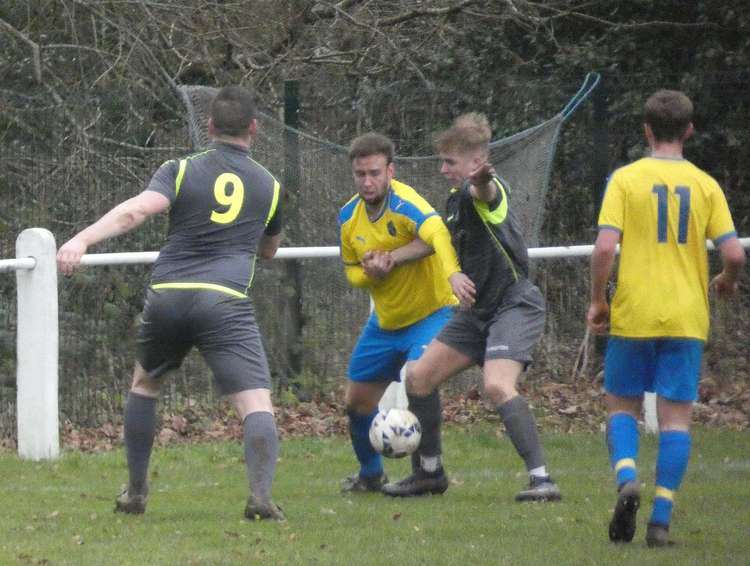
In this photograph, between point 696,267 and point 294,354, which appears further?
point 294,354

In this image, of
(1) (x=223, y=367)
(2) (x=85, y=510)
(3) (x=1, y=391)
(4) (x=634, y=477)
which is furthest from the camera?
(3) (x=1, y=391)

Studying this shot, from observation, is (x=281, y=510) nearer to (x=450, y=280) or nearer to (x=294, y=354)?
(x=450, y=280)

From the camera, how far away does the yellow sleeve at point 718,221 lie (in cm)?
639

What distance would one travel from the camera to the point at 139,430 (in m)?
7.25

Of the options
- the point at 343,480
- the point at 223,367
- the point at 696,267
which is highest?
the point at 696,267

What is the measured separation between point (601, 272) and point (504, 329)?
1.39 meters

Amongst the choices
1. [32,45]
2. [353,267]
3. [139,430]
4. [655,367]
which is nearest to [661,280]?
[655,367]

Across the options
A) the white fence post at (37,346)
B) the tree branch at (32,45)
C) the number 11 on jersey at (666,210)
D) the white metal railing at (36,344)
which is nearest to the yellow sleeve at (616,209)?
the number 11 on jersey at (666,210)

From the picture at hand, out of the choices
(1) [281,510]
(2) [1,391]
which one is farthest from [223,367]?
(2) [1,391]

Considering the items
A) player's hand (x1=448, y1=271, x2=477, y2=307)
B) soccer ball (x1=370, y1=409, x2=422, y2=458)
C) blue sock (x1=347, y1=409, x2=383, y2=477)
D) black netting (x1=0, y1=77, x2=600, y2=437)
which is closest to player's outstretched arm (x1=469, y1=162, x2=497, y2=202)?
player's hand (x1=448, y1=271, x2=477, y2=307)

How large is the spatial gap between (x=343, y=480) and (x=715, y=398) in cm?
444

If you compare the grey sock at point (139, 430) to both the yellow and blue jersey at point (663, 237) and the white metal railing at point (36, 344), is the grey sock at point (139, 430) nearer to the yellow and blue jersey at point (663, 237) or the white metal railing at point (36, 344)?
the white metal railing at point (36, 344)

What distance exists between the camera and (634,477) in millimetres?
6301

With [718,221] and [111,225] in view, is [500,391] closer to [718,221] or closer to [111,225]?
[718,221]
